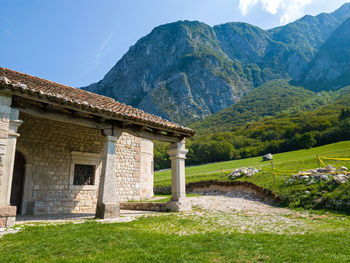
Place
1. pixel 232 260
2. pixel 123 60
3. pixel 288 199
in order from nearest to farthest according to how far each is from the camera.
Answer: pixel 232 260 → pixel 288 199 → pixel 123 60

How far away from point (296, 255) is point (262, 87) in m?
112

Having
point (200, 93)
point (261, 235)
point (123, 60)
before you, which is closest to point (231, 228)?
point (261, 235)

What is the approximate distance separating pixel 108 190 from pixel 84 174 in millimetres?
4488

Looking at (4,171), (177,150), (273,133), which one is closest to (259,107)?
(273,133)

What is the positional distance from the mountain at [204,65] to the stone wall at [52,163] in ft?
262

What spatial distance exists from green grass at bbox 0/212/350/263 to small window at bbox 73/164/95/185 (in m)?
5.73

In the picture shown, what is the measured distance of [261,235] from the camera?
5.73 metres

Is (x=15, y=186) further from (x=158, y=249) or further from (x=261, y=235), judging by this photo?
(x=261, y=235)

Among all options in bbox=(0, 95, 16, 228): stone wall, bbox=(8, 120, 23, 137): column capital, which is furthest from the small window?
bbox=(0, 95, 16, 228): stone wall

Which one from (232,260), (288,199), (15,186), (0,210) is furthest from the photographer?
(288,199)

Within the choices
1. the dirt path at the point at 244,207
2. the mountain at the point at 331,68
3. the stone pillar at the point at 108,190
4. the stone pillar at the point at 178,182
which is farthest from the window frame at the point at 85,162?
the mountain at the point at 331,68

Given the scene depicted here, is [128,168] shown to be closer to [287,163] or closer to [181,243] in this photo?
[181,243]

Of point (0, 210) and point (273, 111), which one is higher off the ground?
point (273, 111)

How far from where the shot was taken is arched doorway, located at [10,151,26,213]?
10.5 meters
